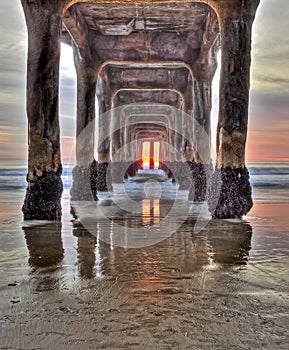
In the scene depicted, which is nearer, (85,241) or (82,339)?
(82,339)

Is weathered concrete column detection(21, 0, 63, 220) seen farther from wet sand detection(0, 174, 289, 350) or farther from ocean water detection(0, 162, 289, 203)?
ocean water detection(0, 162, 289, 203)

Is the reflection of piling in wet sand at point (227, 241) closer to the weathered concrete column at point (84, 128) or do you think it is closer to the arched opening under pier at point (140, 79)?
the arched opening under pier at point (140, 79)

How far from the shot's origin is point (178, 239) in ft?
16.8

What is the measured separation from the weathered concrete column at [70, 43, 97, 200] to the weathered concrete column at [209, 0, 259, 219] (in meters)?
4.37

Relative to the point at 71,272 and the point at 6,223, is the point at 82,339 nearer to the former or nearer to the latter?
the point at 71,272

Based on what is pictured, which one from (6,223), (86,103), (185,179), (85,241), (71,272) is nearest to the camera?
(71,272)

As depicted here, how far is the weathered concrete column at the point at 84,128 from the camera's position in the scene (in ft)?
33.8

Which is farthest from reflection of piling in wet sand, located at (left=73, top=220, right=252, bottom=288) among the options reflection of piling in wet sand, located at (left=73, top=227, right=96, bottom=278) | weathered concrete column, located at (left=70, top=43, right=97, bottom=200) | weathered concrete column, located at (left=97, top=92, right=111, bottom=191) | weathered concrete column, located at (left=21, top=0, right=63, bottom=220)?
weathered concrete column, located at (left=97, top=92, right=111, bottom=191)

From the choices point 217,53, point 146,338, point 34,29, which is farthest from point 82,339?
Answer: point 217,53

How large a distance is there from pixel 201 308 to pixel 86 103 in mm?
8370

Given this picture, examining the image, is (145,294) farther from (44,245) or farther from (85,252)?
(44,245)

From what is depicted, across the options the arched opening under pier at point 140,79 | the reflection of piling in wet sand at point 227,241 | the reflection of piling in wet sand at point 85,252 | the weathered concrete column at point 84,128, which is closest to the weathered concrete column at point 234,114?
the arched opening under pier at point 140,79

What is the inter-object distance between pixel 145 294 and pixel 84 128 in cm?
774

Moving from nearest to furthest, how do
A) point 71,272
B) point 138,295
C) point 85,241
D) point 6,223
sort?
1. point 138,295
2. point 71,272
3. point 85,241
4. point 6,223
